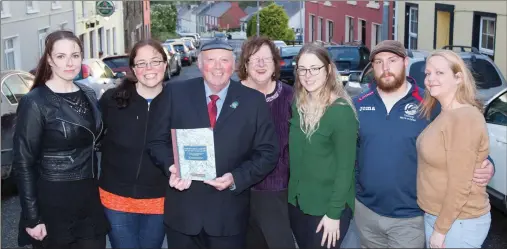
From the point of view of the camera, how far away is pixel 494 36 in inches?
573

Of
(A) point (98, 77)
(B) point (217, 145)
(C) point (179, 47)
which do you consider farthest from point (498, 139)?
(C) point (179, 47)

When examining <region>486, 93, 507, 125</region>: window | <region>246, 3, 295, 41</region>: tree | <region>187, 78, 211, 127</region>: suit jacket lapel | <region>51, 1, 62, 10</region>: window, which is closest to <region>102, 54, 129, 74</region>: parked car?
<region>51, 1, 62, 10</region>: window

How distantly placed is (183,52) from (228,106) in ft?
77.6

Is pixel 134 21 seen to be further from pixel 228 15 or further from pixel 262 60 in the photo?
pixel 262 60

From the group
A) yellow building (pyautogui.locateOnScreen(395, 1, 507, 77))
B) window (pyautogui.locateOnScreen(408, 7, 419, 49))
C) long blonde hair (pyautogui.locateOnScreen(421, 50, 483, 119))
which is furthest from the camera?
window (pyautogui.locateOnScreen(408, 7, 419, 49))

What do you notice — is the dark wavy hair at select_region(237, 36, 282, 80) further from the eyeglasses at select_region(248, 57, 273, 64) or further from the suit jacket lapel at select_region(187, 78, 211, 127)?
the suit jacket lapel at select_region(187, 78, 211, 127)

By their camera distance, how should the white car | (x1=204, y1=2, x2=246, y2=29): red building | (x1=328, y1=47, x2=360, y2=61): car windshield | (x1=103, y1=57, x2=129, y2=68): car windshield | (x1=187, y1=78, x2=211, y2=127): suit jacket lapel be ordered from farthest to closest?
(x1=103, y1=57, x2=129, y2=68): car windshield → (x1=328, y1=47, x2=360, y2=61): car windshield → (x1=204, y1=2, x2=246, y2=29): red building → the white car → (x1=187, y1=78, x2=211, y2=127): suit jacket lapel

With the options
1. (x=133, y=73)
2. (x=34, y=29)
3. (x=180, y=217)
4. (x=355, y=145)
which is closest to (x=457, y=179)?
(x=355, y=145)

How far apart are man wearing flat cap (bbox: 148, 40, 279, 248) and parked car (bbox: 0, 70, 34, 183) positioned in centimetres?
447

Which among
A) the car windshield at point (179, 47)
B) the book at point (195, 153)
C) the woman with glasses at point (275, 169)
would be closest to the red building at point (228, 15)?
the woman with glasses at point (275, 169)

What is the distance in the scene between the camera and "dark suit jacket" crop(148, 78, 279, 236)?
3.65m

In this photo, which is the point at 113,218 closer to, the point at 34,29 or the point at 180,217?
the point at 180,217

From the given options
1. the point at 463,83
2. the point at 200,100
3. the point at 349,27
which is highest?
the point at 349,27

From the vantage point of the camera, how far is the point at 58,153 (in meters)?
3.72
